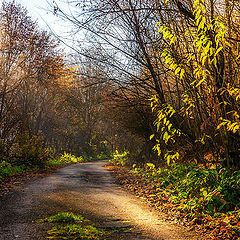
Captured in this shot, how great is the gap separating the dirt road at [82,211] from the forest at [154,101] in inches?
24.6

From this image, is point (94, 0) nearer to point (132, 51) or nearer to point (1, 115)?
point (132, 51)

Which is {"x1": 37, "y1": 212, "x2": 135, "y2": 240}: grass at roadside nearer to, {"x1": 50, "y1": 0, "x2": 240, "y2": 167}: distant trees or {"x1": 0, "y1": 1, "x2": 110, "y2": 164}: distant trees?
{"x1": 50, "y1": 0, "x2": 240, "y2": 167}: distant trees

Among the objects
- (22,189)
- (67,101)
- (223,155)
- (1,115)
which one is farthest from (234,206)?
(67,101)

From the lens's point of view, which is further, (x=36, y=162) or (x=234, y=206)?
(x=36, y=162)

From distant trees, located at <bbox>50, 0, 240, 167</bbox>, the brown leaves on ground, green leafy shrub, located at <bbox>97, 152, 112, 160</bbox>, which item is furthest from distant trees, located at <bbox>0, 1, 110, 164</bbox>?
green leafy shrub, located at <bbox>97, 152, 112, 160</bbox>

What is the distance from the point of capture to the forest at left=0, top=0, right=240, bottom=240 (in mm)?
4941

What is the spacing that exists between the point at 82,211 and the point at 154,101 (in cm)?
275

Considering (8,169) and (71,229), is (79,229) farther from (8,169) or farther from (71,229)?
(8,169)

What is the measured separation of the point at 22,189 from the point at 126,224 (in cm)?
453

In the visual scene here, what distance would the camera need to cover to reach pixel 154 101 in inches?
203

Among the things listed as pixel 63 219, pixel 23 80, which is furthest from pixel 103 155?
pixel 63 219

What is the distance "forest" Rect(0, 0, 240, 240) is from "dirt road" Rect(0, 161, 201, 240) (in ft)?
2.05

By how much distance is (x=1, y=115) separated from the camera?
45.1 feet

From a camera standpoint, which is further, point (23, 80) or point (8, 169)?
point (23, 80)
